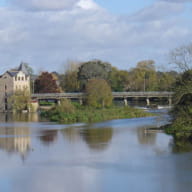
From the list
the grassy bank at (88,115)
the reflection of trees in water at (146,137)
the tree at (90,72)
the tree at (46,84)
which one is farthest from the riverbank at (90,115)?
the tree at (90,72)

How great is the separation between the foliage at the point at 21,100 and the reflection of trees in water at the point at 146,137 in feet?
95.3

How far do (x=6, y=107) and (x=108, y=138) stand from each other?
35141 mm

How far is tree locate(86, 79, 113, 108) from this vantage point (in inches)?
2147

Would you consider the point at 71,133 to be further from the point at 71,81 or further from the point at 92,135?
the point at 71,81

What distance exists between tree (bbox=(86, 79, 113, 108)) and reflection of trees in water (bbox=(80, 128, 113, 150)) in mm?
20147

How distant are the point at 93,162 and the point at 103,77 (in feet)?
171

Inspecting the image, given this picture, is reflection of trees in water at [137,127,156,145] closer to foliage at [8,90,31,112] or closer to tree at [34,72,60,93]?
foliage at [8,90,31,112]

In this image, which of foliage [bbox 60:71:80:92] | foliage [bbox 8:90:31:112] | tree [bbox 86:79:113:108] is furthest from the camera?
foliage [bbox 60:71:80:92]

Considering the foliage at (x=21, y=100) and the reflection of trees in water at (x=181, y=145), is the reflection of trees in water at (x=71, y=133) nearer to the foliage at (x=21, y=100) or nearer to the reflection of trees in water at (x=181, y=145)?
the reflection of trees in water at (x=181, y=145)

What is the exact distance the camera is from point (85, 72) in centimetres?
7100

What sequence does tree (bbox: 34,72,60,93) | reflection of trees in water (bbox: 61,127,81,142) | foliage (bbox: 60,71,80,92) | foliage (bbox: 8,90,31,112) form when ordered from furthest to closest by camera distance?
foliage (bbox: 60,71,80,92) → tree (bbox: 34,72,60,93) → foliage (bbox: 8,90,31,112) → reflection of trees in water (bbox: 61,127,81,142)

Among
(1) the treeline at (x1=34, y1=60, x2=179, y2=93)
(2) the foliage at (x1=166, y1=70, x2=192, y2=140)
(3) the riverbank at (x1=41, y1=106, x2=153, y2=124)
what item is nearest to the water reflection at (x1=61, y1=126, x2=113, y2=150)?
(2) the foliage at (x1=166, y1=70, x2=192, y2=140)

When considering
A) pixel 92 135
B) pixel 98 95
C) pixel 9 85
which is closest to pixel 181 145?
pixel 92 135

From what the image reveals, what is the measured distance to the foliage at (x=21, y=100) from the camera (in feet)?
196
